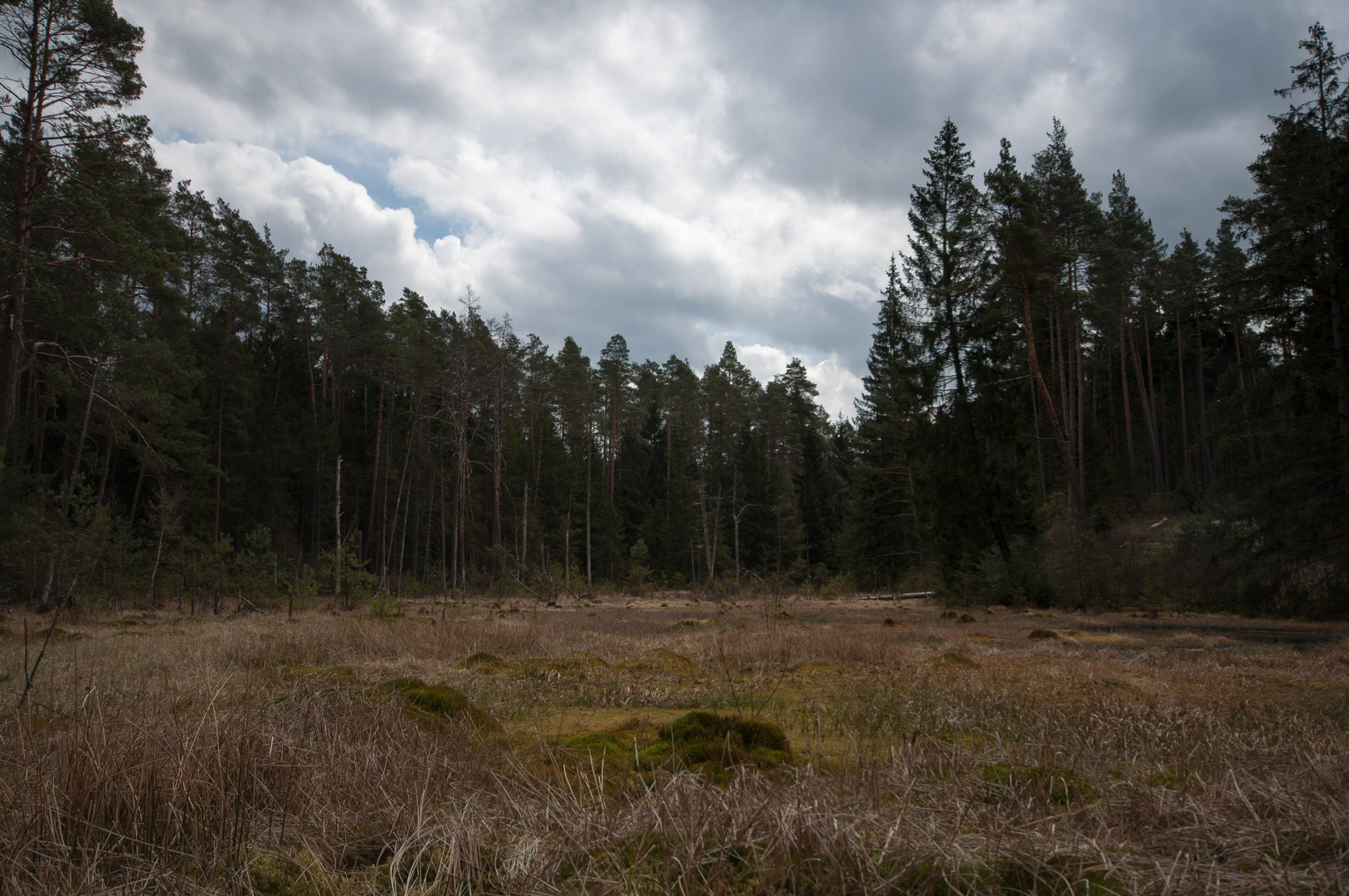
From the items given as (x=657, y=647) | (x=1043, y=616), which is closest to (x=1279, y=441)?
(x=1043, y=616)

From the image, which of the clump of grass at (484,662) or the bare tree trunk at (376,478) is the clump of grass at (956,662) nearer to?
the clump of grass at (484,662)

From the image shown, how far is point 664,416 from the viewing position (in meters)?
55.0

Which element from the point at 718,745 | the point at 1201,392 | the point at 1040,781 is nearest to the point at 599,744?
the point at 718,745

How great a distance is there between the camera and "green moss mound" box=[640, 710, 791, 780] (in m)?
3.18

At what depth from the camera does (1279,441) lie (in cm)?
1550

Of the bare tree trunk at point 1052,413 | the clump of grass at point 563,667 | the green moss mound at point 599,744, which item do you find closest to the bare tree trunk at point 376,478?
the bare tree trunk at point 1052,413

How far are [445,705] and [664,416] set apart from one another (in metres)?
50.7

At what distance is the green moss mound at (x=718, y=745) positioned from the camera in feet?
10.4

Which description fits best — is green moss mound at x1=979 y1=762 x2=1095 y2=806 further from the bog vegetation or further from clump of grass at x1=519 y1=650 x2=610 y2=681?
clump of grass at x1=519 y1=650 x2=610 y2=681

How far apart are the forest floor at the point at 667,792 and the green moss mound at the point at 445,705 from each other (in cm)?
2

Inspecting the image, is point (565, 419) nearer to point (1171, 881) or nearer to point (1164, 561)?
point (1164, 561)

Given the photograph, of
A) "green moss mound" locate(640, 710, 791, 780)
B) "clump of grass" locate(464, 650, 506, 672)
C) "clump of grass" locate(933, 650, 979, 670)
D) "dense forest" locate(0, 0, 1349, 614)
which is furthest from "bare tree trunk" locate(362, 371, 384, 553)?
"green moss mound" locate(640, 710, 791, 780)

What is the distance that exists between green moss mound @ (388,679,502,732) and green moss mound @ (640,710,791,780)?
106 centimetres

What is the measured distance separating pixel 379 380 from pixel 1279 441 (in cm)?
4144
